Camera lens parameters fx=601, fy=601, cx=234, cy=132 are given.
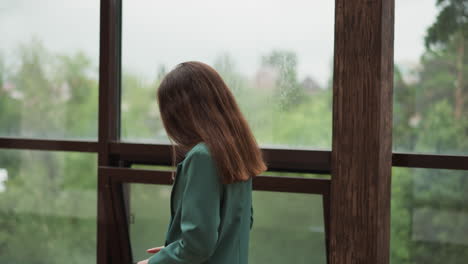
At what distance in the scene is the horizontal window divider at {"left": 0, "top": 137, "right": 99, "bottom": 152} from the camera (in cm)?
282

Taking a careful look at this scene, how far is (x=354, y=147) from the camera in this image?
2.24m

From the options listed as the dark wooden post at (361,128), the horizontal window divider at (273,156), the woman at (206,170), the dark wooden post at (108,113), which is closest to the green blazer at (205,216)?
the woman at (206,170)

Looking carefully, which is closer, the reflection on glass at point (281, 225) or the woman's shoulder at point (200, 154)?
the woman's shoulder at point (200, 154)

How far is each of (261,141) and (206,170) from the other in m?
1.20

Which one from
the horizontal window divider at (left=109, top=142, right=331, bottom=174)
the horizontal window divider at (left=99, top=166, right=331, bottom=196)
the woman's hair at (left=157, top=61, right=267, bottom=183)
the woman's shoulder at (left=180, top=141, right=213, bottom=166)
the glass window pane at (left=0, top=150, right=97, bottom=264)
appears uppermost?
the woman's hair at (left=157, top=61, right=267, bottom=183)

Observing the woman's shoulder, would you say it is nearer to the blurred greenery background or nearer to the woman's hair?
the woman's hair

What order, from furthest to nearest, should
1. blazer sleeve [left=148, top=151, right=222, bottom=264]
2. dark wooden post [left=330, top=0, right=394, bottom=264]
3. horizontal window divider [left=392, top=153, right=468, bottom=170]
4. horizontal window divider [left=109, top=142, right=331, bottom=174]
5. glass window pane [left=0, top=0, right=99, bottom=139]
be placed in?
glass window pane [left=0, top=0, right=99, bottom=139], horizontal window divider [left=109, top=142, right=331, bottom=174], horizontal window divider [left=392, top=153, right=468, bottom=170], dark wooden post [left=330, top=0, right=394, bottom=264], blazer sleeve [left=148, top=151, right=222, bottom=264]

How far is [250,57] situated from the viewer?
258cm

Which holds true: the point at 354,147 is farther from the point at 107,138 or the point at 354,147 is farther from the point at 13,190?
the point at 13,190

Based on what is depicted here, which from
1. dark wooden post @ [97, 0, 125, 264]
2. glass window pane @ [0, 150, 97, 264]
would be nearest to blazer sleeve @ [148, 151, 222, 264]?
dark wooden post @ [97, 0, 125, 264]

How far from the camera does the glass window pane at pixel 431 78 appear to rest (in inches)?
91.7

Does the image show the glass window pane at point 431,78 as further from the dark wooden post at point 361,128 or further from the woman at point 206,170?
the woman at point 206,170

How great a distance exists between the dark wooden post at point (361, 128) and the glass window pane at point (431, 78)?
118 millimetres

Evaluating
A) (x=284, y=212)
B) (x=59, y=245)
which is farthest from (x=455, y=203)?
(x=59, y=245)
